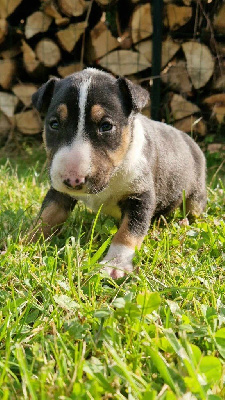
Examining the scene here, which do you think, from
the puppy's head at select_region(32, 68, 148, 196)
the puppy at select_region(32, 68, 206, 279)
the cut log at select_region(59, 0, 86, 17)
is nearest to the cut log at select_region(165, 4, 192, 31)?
the cut log at select_region(59, 0, 86, 17)

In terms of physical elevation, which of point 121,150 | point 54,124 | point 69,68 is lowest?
point 69,68

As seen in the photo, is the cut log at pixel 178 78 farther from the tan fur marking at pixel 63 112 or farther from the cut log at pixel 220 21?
the tan fur marking at pixel 63 112

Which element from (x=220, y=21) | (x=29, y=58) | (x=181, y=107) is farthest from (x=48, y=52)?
(x=220, y=21)

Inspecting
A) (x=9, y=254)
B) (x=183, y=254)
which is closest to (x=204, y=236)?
(x=183, y=254)

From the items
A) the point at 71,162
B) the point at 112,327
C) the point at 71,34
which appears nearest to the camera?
the point at 112,327

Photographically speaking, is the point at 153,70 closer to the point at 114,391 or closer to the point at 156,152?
the point at 156,152

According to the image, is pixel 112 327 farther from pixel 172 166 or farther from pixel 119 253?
pixel 172 166
